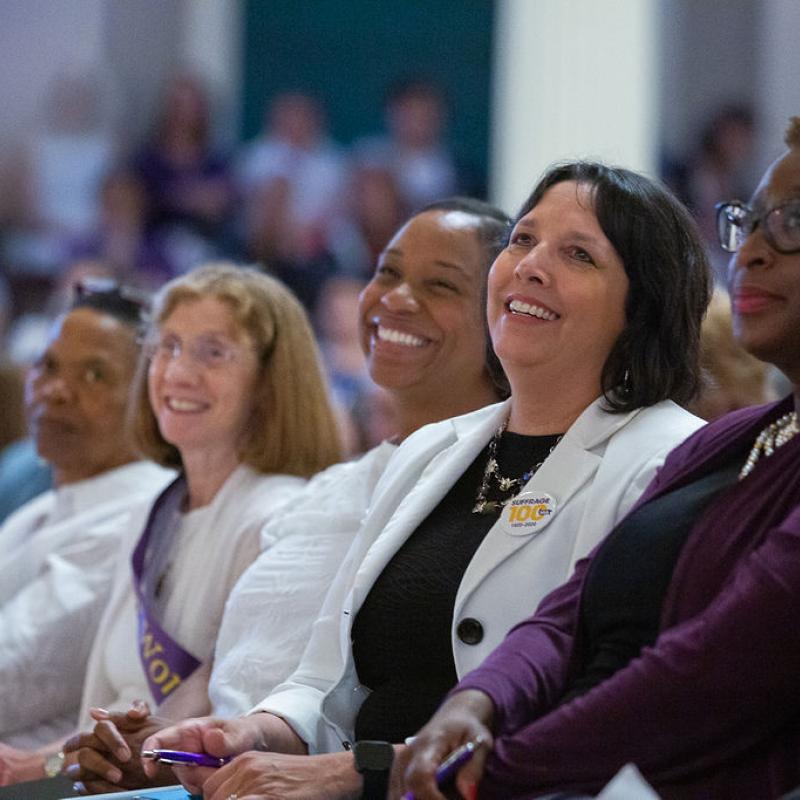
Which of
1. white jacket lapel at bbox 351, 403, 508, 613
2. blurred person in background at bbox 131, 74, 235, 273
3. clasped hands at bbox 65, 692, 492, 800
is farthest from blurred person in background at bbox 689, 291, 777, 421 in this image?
blurred person in background at bbox 131, 74, 235, 273

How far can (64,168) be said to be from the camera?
9461 millimetres

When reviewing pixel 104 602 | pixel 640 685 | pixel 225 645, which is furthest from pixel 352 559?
pixel 104 602

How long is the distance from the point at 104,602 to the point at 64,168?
615cm

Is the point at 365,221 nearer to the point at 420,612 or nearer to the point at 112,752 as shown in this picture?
the point at 112,752

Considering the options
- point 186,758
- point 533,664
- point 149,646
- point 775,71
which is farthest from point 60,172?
point 533,664

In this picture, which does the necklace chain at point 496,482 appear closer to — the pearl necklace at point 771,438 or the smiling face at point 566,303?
the smiling face at point 566,303

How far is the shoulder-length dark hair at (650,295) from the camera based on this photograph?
8.35 ft

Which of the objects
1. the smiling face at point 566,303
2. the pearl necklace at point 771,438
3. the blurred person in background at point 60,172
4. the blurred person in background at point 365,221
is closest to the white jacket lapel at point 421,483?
the smiling face at point 566,303

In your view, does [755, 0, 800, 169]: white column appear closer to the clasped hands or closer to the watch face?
the clasped hands

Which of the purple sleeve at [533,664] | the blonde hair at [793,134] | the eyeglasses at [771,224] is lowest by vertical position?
the purple sleeve at [533,664]

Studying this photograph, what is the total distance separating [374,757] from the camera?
2189 millimetres

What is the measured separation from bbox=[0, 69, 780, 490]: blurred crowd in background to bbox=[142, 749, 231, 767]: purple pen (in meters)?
6.11

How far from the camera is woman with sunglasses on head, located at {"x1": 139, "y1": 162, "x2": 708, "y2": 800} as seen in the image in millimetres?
2391

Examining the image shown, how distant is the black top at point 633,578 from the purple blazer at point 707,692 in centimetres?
4
